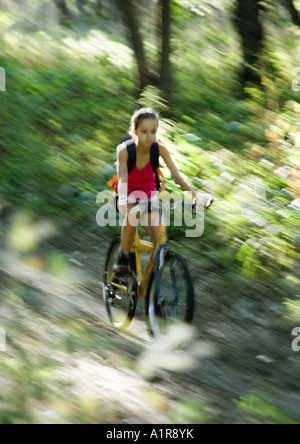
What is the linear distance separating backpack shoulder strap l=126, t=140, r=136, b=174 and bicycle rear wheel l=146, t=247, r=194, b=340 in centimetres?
81

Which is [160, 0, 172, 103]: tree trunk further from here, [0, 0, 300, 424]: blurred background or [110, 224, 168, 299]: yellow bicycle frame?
[110, 224, 168, 299]: yellow bicycle frame

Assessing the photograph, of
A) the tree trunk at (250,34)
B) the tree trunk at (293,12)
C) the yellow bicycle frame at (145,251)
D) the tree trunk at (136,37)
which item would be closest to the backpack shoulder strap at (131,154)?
the yellow bicycle frame at (145,251)

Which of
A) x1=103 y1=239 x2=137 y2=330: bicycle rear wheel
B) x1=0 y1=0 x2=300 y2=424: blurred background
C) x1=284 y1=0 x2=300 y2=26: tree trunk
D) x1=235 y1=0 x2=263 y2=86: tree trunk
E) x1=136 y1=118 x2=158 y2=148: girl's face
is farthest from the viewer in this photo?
x1=284 y1=0 x2=300 y2=26: tree trunk

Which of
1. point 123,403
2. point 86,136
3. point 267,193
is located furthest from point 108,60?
point 123,403

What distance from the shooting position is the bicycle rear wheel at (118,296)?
18.6 ft

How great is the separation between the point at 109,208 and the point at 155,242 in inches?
125

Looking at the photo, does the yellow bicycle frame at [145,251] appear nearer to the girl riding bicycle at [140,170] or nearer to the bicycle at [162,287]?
the bicycle at [162,287]

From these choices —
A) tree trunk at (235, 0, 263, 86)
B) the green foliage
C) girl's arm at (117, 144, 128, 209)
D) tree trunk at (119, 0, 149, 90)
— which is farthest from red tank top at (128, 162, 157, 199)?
tree trunk at (235, 0, 263, 86)

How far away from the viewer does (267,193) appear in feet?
25.1

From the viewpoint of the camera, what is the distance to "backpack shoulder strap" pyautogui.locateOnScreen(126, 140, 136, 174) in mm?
5258

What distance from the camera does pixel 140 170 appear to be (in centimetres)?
532

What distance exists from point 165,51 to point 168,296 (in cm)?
601

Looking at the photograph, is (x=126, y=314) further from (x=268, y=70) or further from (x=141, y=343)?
(x=268, y=70)
